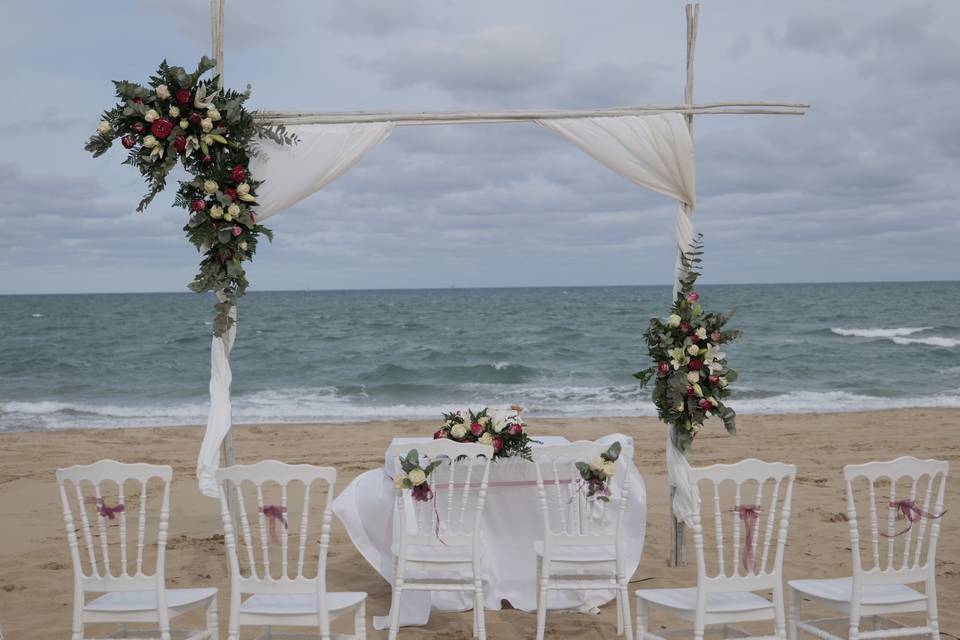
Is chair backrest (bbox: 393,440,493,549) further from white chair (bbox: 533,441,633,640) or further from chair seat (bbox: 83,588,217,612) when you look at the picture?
chair seat (bbox: 83,588,217,612)

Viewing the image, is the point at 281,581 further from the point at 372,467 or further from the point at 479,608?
the point at 372,467

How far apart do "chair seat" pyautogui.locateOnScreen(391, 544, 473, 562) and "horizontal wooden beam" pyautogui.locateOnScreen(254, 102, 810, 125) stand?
2534 mm

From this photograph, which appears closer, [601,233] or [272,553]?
[272,553]

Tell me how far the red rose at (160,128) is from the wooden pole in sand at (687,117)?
117 inches

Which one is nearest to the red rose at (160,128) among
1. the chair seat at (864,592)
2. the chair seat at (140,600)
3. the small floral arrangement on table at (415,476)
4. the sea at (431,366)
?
the small floral arrangement on table at (415,476)

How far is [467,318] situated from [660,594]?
3012 cm

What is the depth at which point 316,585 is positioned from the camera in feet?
11.3

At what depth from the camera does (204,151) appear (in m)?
4.88

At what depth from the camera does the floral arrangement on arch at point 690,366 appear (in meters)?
5.10

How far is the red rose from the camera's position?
4.75 metres

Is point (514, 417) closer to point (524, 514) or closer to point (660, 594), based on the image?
point (524, 514)

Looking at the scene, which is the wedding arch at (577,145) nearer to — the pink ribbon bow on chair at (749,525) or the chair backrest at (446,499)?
the chair backrest at (446,499)

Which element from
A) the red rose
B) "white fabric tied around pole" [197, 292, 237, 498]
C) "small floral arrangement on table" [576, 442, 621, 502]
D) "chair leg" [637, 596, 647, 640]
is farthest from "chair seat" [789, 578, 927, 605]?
the red rose

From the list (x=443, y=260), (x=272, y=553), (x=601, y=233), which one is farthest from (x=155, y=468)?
(x=601, y=233)
